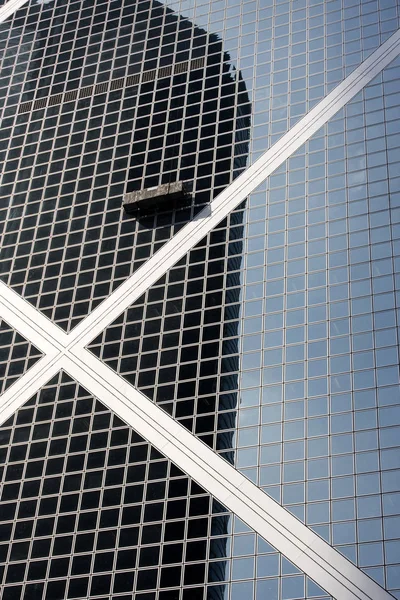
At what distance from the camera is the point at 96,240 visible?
208 feet

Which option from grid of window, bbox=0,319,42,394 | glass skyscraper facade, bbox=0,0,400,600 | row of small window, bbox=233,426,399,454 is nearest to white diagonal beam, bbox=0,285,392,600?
glass skyscraper facade, bbox=0,0,400,600

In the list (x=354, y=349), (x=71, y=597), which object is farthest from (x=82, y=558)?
(x=354, y=349)

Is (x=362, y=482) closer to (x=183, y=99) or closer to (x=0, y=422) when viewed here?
(x=0, y=422)

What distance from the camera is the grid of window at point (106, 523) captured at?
48.6m

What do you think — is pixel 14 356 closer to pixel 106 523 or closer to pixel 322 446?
pixel 106 523

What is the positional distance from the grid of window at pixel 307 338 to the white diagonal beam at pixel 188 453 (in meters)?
0.50

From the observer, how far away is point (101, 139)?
68.2 m

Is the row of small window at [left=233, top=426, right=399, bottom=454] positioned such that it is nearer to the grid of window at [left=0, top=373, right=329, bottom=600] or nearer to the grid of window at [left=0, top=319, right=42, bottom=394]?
the grid of window at [left=0, top=373, right=329, bottom=600]

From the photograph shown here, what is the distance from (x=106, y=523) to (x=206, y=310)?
1146cm

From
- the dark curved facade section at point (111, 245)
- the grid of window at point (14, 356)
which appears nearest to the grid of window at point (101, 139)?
the dark curved facade section at point (111, 245)

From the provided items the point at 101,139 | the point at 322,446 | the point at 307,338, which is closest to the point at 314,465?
the point at 322,446

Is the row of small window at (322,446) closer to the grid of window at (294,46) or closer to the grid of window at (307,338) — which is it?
the grid of window at (307,338)

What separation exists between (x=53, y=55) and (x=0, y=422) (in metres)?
27.5

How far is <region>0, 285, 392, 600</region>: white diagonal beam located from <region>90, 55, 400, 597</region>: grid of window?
50 centimetres
